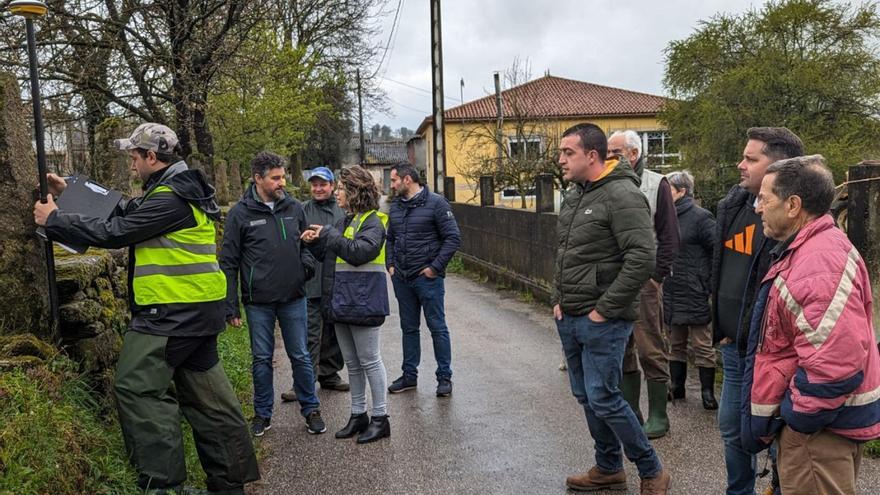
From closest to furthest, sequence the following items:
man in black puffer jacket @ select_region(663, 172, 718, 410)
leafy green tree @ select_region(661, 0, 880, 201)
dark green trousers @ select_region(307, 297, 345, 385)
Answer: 1. man in black puffer jacket @ select_region(663, 172, 718, 410)
2. dark green trousers @ select_region(307, 297, 345, 385)
3. leafy green tree @ select_region(661, 0, 880, 201)

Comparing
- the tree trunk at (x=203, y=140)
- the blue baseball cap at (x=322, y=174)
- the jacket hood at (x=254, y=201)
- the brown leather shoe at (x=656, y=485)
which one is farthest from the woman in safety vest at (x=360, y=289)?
the tree trunk at (x=203, y=140)

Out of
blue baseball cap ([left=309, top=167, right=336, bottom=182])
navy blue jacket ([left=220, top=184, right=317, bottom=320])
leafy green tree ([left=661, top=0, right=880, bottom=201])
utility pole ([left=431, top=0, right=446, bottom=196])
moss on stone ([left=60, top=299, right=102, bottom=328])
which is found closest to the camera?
moss on stone ([left=60, top=299, right=102, bottom=328])

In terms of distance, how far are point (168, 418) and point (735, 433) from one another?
2.75 meters

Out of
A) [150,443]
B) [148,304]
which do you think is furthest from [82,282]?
[150,443]

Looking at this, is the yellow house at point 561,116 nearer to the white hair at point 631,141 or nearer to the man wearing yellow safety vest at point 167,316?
the white hair at point 631,141

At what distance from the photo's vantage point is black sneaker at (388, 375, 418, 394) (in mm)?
6309

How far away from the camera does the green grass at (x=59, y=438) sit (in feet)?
10.3

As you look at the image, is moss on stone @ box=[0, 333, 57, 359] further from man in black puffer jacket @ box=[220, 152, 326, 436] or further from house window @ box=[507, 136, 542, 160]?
house window @ box=[507, 136, 542, 160]

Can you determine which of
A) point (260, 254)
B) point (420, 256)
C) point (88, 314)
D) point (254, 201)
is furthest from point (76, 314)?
point (420, 256)

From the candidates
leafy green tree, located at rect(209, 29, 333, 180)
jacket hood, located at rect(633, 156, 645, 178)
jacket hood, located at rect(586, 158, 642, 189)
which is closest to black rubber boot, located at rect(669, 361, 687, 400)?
jacket hood, located at rect(633, 156, 645, 178)

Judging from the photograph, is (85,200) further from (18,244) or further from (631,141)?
(631,141)

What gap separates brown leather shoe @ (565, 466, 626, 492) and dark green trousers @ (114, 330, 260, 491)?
184 cm

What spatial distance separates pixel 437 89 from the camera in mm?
17938

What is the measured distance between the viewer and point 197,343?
384cm
